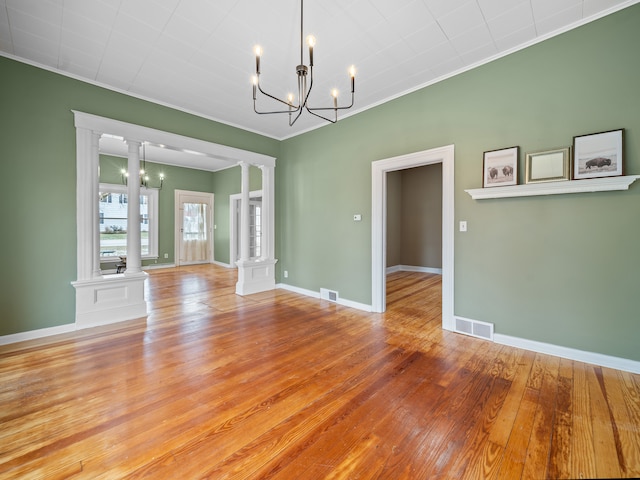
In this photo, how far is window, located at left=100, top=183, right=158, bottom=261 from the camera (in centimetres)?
691

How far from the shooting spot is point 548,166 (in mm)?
2516

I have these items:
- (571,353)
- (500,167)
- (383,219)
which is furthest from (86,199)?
(571,353)

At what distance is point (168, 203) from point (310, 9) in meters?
7.14

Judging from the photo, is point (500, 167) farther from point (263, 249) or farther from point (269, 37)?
point (263, 249)

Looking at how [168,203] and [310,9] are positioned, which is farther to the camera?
[168,203]

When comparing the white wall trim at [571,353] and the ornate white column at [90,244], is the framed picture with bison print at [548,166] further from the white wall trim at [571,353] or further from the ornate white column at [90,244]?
the ornate white column at [90,244]

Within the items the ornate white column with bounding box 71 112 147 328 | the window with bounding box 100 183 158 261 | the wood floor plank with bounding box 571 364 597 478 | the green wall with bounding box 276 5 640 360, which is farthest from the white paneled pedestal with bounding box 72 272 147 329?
the wood floor plank with bounding box 571 364 597 478

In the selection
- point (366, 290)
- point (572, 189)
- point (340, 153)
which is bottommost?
→ point (366, 290)

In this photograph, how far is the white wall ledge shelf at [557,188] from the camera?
7.10 ft

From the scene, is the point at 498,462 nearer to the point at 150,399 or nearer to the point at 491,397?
the point at 491,397

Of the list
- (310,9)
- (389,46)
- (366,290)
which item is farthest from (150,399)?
(389,46)

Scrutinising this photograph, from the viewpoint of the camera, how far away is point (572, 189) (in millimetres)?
2354

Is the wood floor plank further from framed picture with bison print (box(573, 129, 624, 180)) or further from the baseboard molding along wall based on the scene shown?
framed picture with bison print (box(573, 129, 624, 180))

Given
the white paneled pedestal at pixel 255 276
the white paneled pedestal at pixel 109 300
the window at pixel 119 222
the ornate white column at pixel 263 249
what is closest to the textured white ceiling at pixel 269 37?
the ornate white column at pixel 263 249
